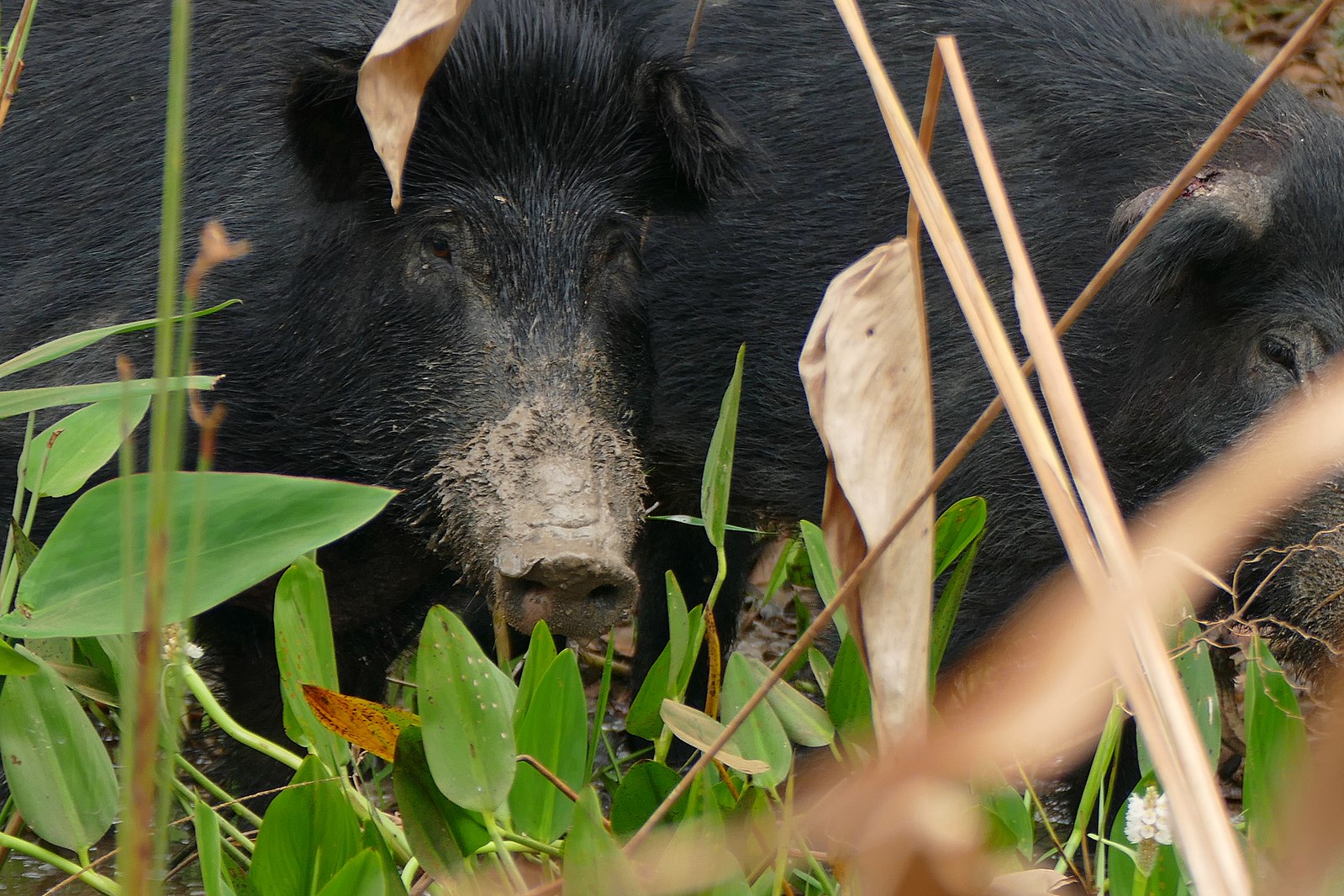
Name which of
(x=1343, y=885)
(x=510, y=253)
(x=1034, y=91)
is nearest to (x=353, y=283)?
(x=510, y=253)

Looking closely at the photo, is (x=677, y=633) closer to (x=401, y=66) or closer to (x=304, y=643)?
(x=304, y=643)

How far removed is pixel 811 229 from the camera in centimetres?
327

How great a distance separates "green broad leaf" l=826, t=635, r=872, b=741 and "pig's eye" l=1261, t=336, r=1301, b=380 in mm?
1719

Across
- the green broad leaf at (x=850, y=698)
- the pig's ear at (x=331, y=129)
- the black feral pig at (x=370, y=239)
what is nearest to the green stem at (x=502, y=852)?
the green broad leaf at (x=850, y=698)

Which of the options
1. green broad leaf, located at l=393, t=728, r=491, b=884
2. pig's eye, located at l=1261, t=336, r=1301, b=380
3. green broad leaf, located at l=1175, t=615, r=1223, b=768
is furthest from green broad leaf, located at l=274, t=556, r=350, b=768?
pig's eye, located at l=1261, t=336, r=1301, b=380

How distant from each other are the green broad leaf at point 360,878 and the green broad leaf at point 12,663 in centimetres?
30

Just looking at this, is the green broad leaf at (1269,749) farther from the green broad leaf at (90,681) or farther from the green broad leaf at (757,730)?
the green broad leaf at (90,681)

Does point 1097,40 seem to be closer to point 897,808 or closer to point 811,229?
point 811,229

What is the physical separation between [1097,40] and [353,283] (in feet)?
5.67

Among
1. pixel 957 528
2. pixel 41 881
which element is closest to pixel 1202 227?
pixel 957 528

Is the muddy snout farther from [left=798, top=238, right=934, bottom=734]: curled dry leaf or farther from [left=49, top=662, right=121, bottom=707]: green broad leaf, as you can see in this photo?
[left=798, top=238, right=934, bottom=734]: curled dry leaf

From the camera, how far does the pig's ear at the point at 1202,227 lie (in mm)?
2830

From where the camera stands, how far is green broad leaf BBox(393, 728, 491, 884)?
138cm

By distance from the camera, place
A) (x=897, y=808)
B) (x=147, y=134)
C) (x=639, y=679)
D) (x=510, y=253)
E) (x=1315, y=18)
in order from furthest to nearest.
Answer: (x=639, y=679) < (x=147, y=134) < (x=510, y=253) < (x=1315, y=18) < (x=897, y=808)
